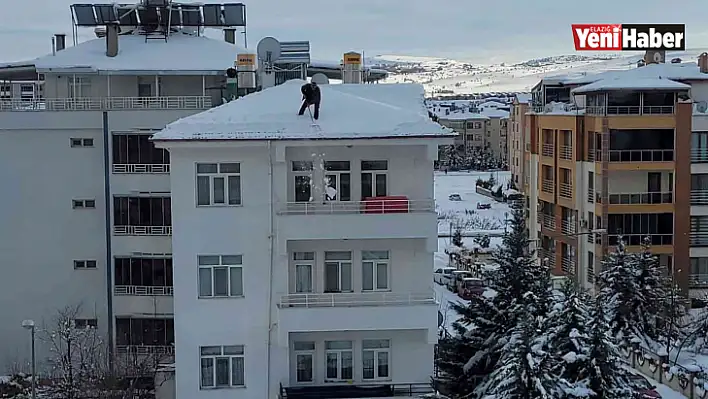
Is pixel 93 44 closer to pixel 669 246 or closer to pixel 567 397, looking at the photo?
pixel 567 397

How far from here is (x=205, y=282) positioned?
64.7ft

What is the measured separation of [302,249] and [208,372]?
3.31 meters

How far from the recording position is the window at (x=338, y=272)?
20.2m

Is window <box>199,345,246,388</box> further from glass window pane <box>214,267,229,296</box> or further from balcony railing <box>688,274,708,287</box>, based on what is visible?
balcony railing <box>688,274,708,287</box>

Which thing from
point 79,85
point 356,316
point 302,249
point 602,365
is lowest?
point 602,365

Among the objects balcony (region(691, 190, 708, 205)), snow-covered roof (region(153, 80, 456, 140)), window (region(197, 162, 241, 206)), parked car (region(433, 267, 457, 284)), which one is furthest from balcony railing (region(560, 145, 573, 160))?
window (region(197, 162, 241, 206))

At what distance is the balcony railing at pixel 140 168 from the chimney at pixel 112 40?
4.03 meters

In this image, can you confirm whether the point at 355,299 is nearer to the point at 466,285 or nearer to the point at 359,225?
the point at 359,225

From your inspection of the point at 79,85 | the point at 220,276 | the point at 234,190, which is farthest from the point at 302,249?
the point at 79,85

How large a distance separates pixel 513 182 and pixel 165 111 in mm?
62652

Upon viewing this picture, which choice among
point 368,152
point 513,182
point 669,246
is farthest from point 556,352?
point 513,182

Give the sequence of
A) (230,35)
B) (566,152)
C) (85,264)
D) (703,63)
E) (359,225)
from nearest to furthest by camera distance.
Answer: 1. (359,225)
2. (85,264)
3. (230,35)
4. (566,152)
5. (703,63)

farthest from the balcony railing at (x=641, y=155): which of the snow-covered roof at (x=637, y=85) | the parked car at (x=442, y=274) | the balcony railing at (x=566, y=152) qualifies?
the parked car at (x=442, y=274)

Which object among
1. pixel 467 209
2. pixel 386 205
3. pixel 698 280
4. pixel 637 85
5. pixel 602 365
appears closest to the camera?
pixel 602 365
